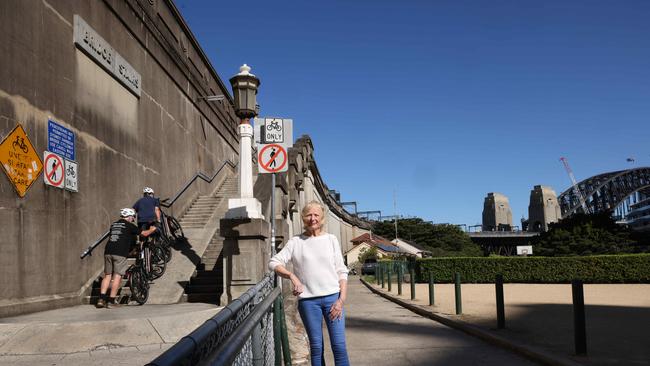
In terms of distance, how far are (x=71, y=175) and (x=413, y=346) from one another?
655cm

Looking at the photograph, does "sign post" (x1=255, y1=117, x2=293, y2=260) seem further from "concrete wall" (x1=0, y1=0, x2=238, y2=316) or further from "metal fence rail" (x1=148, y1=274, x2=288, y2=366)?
"metal fence rail" (x1=148, y1=274, x2=288, y2=366)

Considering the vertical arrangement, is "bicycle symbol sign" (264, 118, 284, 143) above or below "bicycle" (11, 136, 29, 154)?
above

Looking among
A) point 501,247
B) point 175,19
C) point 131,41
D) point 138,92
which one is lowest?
point 501,247

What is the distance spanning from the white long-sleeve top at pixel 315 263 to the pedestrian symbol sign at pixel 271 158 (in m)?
5.41

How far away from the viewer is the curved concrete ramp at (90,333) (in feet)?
20.8

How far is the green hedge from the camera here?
27703 millimetres

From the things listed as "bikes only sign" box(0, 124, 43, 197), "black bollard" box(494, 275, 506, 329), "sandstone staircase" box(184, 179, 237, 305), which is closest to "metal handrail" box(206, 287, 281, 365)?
"bikes only sign" box(0, 124, 43, 197)

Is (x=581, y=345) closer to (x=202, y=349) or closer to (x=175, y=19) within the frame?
(x=202, y=349)

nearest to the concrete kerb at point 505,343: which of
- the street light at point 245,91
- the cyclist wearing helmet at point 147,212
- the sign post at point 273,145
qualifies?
the sign post at point 273,145

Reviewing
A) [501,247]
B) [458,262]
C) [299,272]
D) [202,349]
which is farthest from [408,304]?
[501,247]

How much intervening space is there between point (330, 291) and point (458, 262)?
27.1 meters

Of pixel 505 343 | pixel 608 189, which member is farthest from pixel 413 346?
pixel 608 189

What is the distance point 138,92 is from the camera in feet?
44.0

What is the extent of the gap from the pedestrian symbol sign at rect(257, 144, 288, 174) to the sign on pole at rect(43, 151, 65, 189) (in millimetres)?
3350
